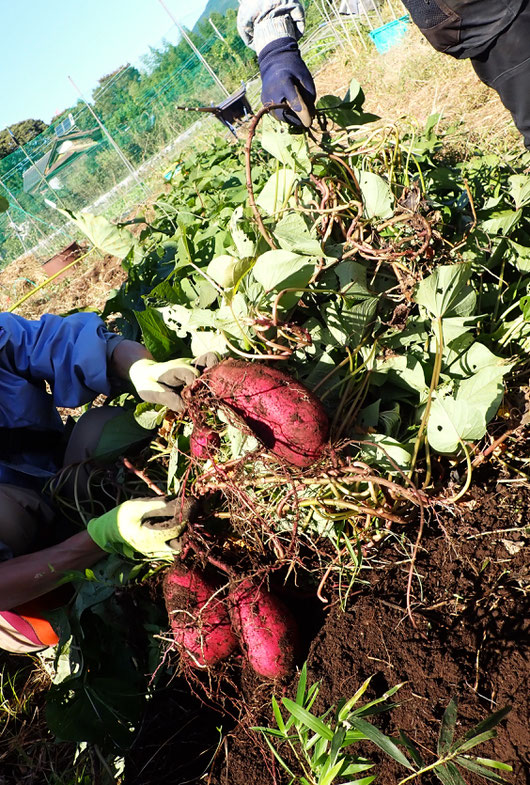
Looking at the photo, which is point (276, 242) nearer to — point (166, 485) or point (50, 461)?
point (166, 485)

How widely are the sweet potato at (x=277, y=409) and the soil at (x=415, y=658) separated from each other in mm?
284

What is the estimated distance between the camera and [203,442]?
3.91 ft

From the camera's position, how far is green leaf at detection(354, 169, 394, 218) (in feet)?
4.17

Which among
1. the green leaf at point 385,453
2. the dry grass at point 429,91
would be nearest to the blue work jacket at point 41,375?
the green leaf at point 385,453

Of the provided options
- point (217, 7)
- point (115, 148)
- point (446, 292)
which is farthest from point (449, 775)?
point (217, 7)

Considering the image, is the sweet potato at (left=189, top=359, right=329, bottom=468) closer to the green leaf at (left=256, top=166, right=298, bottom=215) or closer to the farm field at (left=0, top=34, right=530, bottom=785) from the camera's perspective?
the farm field at (left=0, top=34, right=530, bottom=785)

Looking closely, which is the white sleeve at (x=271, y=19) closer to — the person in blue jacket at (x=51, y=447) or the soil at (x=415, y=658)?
the person in blue jacket at (x=51, y=447)

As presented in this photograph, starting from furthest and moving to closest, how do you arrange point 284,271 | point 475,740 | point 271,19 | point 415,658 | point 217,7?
point 217,7
point 271,19
point 284,271
point 415,658
point 475,740

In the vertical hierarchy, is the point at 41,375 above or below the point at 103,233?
below

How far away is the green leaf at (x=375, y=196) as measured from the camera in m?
1.27

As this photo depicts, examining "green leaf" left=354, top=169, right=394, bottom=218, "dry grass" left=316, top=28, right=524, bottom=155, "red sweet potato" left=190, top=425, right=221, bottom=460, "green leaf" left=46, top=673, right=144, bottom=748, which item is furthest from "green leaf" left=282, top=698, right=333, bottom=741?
"dry grass" left=316, top=28, right=524, bottom=155

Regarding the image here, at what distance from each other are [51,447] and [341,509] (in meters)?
1.25

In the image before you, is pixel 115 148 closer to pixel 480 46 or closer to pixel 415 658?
pixel 480 46

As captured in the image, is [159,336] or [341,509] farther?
[159,336]
